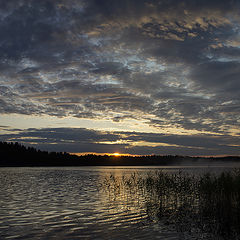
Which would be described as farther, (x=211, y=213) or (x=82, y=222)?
(x=211, y=213)

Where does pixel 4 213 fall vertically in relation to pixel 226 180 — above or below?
below

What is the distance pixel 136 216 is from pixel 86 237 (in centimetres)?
711

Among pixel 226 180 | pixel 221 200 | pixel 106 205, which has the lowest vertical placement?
pixel 106 205

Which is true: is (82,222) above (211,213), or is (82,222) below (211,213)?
below

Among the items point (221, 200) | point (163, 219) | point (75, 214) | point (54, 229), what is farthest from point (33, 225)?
point (221, 200)

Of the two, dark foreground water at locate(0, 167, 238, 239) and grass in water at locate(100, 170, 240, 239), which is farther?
grass in water at locate(100, 170, 240, 239)

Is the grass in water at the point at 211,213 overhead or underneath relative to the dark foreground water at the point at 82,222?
overhead

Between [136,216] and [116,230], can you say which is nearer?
[116,230]

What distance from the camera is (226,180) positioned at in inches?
798

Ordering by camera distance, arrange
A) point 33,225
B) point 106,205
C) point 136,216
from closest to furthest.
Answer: point 33,225 < point 136,216 < point 106,205

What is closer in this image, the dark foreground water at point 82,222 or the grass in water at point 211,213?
the dark foreground water at point 82,222

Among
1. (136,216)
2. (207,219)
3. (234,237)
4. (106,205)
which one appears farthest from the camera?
(106,205)

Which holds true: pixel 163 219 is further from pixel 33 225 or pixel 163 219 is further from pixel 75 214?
pixel 33 225

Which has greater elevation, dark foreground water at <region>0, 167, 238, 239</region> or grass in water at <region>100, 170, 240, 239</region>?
grass in water at <region>100, 170, 240, 239</region>
